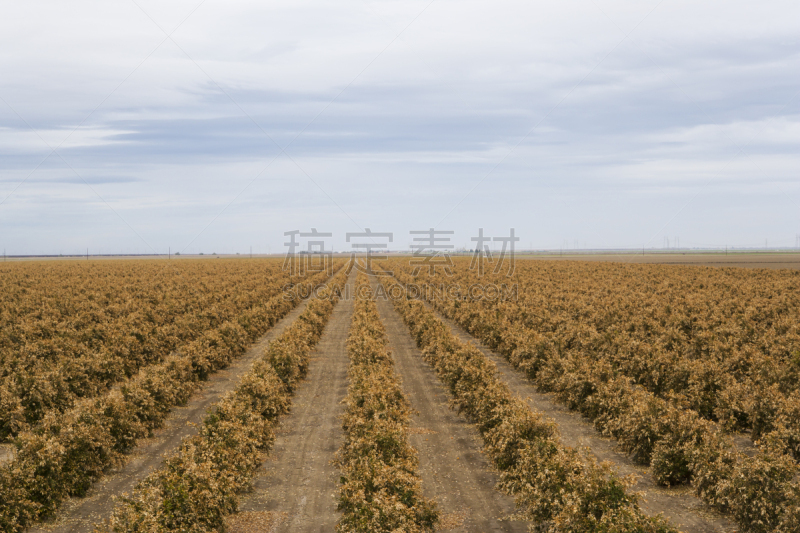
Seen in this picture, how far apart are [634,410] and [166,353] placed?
24661 millimetres

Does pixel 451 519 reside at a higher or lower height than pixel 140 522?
lower

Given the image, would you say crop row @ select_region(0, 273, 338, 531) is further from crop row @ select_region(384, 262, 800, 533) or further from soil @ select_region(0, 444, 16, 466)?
crop row @ select_region(384, 262, 800, 533)

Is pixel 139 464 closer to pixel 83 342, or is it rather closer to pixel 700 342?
pixel 83 342

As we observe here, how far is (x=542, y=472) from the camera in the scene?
11867mm

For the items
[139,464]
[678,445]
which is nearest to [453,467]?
[678,445]

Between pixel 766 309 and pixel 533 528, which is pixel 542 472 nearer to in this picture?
pixel 533 528

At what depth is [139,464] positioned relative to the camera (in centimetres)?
1583

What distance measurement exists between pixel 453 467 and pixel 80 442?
10191mm

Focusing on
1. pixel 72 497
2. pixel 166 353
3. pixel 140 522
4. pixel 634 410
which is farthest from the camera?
pixel 166 353

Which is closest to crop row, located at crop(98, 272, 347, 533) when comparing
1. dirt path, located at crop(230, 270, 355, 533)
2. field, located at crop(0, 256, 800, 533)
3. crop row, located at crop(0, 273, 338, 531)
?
field, located at crop(0, 256, 800, 533)

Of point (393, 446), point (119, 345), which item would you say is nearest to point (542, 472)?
point (393, 446)

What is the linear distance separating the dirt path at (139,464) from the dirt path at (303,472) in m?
2.74

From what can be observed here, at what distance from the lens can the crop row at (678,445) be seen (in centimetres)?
1114

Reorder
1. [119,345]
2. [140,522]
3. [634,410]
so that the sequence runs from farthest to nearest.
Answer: [119,345] < [634,410] < [140,522]
